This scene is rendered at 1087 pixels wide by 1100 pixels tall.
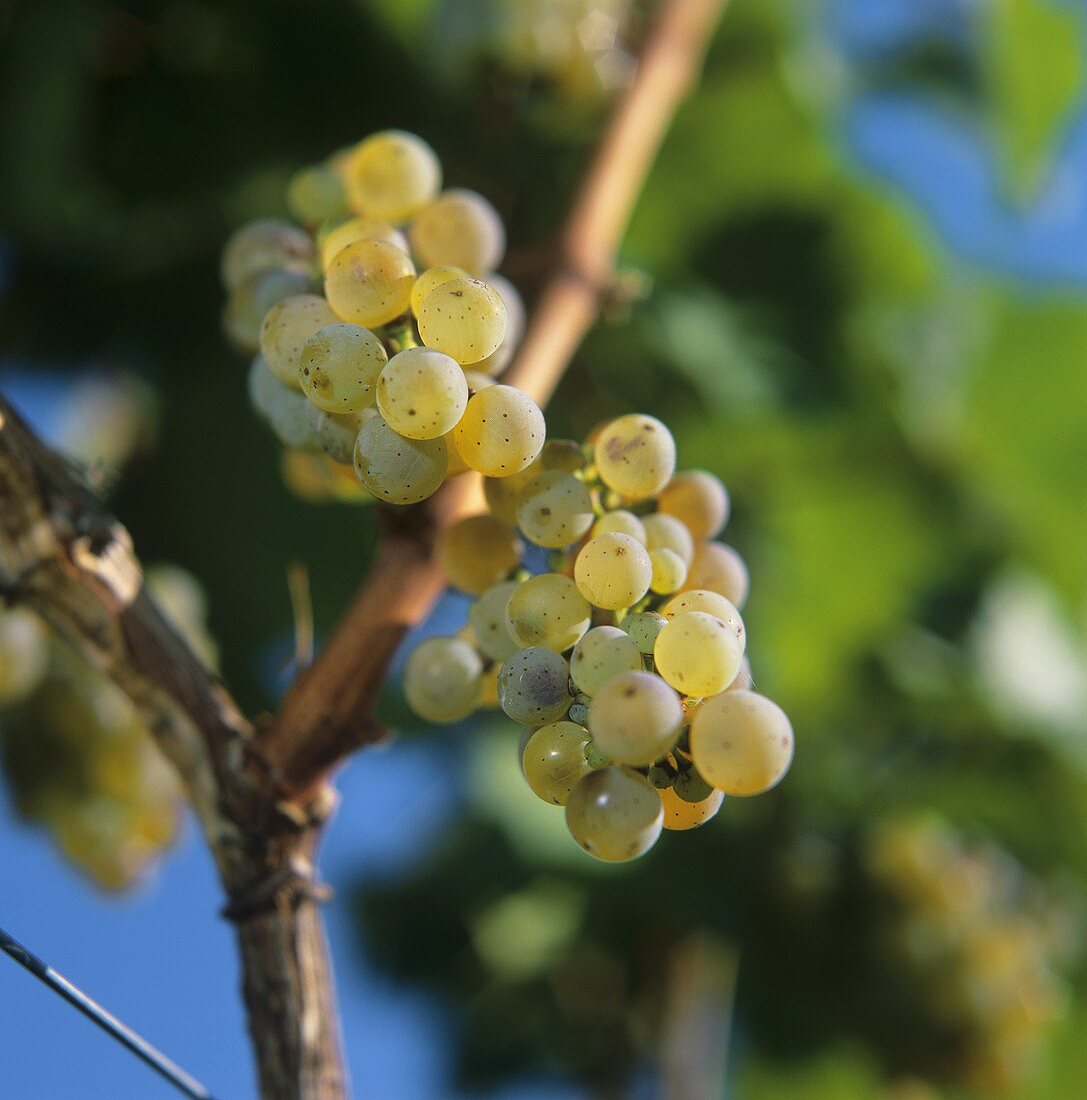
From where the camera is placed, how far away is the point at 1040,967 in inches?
49.6

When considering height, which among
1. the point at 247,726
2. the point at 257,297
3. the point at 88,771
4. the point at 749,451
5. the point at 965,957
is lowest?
the point at 965,957

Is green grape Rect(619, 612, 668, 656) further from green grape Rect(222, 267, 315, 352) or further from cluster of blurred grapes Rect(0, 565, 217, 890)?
cluster of blurred grapes Rect(0, 565, 217, 890)

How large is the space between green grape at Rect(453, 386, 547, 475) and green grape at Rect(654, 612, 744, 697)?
0.26 ft

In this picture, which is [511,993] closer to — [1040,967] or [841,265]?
[1040,967]

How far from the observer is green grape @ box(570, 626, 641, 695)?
37cm

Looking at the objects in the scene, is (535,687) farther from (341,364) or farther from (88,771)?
(88,771)

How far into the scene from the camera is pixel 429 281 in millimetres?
428

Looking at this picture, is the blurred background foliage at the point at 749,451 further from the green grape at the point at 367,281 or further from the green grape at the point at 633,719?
the green grape at the point at 633,719

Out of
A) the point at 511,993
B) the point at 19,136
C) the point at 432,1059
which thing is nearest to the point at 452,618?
the point at 19,136

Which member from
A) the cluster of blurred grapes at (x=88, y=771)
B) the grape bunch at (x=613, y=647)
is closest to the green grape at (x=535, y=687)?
the grape bunch at (x=613, y=647)

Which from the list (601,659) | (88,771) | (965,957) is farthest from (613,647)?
(965,957)

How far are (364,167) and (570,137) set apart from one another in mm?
600

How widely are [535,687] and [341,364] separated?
13cm

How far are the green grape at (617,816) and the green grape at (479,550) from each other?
0.13 metres
